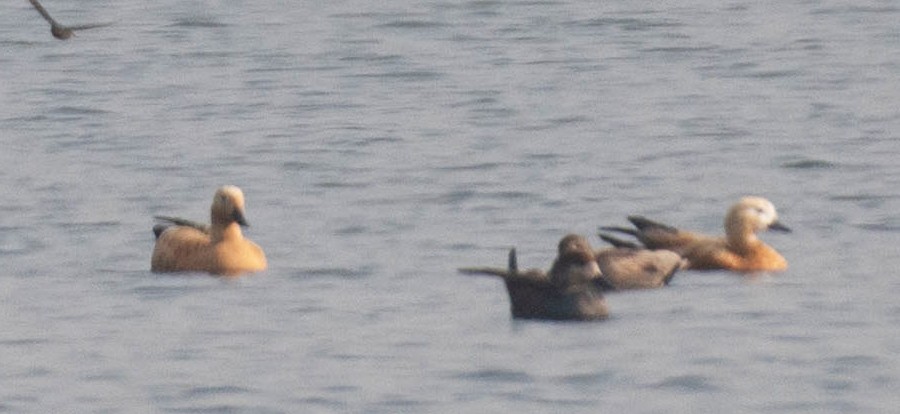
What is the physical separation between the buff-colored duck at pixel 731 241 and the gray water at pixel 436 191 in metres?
0.17

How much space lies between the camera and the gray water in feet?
49.7

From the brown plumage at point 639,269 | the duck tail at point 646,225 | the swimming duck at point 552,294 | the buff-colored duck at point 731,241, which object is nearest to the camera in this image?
the swimming duck at point 552,294

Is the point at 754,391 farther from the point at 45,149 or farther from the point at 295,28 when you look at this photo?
the point at 295,28

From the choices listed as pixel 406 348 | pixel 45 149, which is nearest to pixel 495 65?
pixel 45 149

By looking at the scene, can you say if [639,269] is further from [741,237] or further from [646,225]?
[741,237]

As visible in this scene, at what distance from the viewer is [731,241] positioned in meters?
19.3

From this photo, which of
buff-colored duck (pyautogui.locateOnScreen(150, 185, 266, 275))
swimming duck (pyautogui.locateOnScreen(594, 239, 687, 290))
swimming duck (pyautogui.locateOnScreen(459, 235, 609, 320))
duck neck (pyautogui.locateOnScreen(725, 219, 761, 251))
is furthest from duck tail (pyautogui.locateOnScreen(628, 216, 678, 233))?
buff-colored duck (pyautogui.locateOnScreen(150, 185, 266, 275))

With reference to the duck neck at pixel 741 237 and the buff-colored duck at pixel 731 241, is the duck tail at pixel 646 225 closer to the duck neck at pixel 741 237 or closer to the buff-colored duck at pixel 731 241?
the buff-colored duck at pixel 731 241

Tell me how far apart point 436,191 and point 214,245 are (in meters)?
2.93

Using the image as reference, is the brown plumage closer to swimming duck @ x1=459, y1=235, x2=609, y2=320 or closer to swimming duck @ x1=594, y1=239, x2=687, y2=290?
swimming duck @ x1=594, y1=239, x2=687, y2=290

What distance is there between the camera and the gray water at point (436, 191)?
15148 mm

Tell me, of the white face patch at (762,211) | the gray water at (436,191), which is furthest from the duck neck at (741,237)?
the gray water at (436,191)

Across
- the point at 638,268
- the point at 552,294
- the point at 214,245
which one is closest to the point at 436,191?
the point at 214,245

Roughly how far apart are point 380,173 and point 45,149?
367 cm
